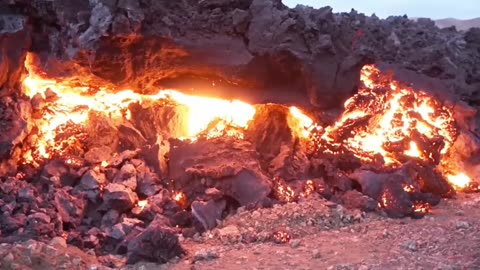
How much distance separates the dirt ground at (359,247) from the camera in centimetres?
427

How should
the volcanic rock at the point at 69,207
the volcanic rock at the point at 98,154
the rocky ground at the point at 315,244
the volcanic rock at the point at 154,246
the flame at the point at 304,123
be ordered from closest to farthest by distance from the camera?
the rocky ground at the point at 315,244, the volcanic rock at the point at 154,246, the volcanic rock at the point at 69,207, the volcanic rock at the point at 98,154, the flame at the point at 304,123

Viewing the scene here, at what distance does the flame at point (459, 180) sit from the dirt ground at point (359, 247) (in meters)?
1.19

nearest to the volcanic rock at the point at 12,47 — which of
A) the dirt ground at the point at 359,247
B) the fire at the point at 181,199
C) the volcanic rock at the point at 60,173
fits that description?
the volcanic rock at the point at 60,173

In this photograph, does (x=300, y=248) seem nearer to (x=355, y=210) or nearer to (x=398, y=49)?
(x=355, y=210)

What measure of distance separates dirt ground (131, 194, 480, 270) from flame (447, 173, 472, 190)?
1.19 m

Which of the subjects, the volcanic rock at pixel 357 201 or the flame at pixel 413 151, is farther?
the flame at pixel 413 151

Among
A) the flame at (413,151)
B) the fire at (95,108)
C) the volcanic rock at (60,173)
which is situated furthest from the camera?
the flame at (413,151)

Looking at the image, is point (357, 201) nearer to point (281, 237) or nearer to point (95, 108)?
point (281, 237)

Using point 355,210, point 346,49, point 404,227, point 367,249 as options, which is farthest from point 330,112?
point 367,249

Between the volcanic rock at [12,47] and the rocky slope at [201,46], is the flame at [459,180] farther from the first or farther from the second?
the volcanic rock at [12,47]

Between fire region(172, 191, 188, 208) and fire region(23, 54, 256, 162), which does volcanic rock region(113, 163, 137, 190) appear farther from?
fire region(23, 54, 256, 162)

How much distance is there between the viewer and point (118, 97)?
21.9ft

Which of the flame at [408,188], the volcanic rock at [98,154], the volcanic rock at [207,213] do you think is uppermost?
the volcanic rock at [98,154]

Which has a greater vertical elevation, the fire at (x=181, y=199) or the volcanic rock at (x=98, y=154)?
the volcanic rock at (x=98, y=154)
